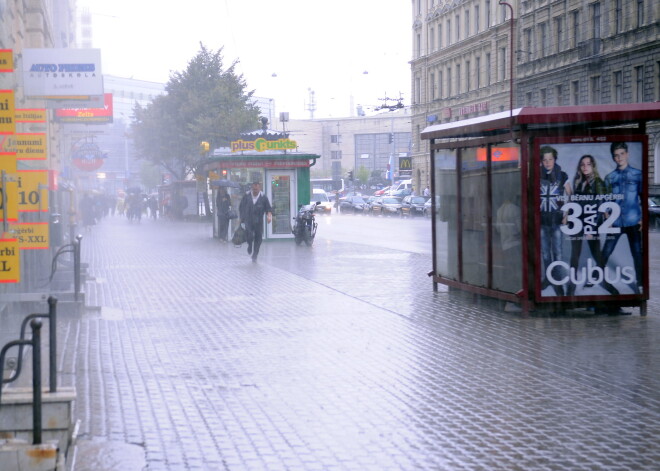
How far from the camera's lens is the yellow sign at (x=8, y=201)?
304 inches

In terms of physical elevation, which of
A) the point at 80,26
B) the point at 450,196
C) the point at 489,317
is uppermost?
the point at 80,26

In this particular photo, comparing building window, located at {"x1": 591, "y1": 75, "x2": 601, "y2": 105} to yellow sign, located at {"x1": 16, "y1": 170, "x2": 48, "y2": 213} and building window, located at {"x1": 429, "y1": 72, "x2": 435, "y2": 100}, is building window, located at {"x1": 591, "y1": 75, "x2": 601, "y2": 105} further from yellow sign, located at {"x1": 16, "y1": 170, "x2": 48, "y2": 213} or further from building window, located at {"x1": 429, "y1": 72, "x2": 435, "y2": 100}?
yellow sign, located at {"x1": 16, "y1": 170, "x2": 48, "y2": 213}

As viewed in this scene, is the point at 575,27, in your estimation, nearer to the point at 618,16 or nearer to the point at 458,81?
the point at 618,16

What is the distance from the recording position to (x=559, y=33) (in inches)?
2212

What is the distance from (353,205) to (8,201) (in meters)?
74.3

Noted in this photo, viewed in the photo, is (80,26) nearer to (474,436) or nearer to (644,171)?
(644,171)

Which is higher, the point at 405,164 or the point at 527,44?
the point at 527,44

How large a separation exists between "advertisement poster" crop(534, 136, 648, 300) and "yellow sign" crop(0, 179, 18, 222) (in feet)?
21.1

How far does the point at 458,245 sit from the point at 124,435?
8581mm

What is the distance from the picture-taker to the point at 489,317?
41.7ft

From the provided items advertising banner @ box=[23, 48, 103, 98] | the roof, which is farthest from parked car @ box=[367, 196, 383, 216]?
the roof

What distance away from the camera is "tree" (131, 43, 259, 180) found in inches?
2549

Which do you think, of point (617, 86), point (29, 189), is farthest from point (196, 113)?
point (29, 189)

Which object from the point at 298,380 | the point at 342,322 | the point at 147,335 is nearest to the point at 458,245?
the point at 342,322
